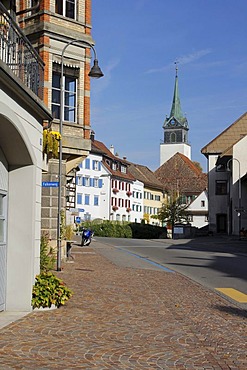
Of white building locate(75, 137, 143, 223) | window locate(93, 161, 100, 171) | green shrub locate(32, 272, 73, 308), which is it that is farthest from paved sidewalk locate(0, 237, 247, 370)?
window locate(93, 161, 100, 171)

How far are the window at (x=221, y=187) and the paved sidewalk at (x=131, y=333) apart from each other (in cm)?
5791

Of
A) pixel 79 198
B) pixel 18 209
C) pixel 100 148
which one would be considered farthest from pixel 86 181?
pixel 18 209

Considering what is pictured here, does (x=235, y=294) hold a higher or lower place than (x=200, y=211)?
lower

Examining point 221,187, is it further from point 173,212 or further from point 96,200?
point 96,200

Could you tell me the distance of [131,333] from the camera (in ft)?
29.6

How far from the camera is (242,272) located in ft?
67.6

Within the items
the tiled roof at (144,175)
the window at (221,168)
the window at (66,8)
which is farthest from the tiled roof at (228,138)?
the window at (66,8)

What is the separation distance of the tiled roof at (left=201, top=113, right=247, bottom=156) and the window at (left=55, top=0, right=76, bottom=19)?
50683 mm

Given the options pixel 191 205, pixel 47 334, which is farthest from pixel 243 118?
pixel 47 334

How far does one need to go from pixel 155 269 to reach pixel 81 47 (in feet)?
28.5

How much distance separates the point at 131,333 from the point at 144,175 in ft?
320

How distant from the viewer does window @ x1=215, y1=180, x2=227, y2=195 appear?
235 ft

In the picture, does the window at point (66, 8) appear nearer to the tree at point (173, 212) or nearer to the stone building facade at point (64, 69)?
the stone building facade at point (64, 69)

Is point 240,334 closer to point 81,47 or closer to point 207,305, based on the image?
point 207,305
